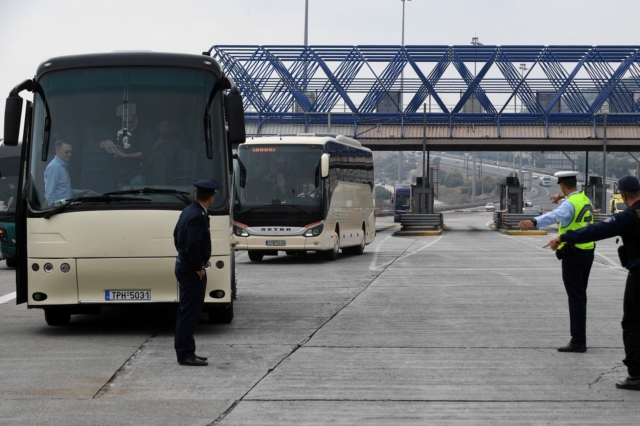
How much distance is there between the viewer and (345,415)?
297 inches

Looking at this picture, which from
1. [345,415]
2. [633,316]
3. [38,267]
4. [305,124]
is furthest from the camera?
[305,124]

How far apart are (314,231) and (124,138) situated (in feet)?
45.3

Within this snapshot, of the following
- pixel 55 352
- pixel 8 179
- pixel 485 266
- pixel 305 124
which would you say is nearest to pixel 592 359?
pixel 55 352

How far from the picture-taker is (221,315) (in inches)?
510

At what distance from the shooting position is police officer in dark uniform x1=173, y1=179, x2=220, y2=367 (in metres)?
9.86

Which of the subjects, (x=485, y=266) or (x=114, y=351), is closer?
(x=114, y=351)

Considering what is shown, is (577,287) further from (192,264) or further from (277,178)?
(277,178)

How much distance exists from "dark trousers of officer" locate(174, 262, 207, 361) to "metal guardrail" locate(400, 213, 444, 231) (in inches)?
1576

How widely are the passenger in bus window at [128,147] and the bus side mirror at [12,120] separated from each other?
94 centimetres

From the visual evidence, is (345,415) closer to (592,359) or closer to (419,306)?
(592,359)

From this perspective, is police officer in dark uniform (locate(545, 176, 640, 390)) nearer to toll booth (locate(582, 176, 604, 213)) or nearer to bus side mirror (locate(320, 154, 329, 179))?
bus side mirror (locate(320, 154, 329, 179))

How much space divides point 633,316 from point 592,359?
1.55m

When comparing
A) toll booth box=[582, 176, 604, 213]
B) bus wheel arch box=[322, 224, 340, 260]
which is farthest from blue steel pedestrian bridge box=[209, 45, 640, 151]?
bus wheel arch box=[322, 224, 340, 260]

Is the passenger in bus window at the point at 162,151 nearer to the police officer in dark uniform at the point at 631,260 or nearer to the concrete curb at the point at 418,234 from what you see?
the police officer in dark uniform at the point at 631,260
